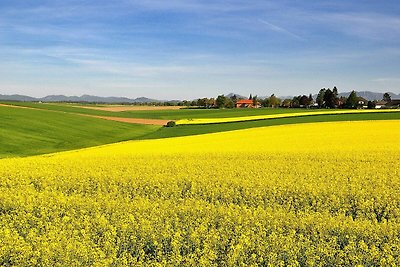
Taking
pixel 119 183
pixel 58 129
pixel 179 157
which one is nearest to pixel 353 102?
pixel 58 129

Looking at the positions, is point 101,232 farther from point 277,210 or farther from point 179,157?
point 179,157

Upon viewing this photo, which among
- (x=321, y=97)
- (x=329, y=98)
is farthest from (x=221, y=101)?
(x=329, y=98)

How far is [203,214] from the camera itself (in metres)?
10.1

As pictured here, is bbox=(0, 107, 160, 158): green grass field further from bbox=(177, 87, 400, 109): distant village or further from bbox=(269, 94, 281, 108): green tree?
bbox=(269, 94, 281, 108): green tree

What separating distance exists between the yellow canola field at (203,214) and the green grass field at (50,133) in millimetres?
15232

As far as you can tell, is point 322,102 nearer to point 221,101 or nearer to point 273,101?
point 273,101

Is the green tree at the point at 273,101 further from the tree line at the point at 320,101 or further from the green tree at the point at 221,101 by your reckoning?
the green tree at the point at 221,101

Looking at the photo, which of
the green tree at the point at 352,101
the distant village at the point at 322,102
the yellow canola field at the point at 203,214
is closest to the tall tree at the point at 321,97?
the distant village at the point at 322,102

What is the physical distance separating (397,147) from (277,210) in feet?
51.2

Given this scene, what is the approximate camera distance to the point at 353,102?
372 ft

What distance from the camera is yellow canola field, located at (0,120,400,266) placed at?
773 centimetres

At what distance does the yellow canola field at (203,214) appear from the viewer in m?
7.73

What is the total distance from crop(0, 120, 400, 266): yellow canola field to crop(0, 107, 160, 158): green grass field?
600 inches

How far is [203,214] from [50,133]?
1381 inches
